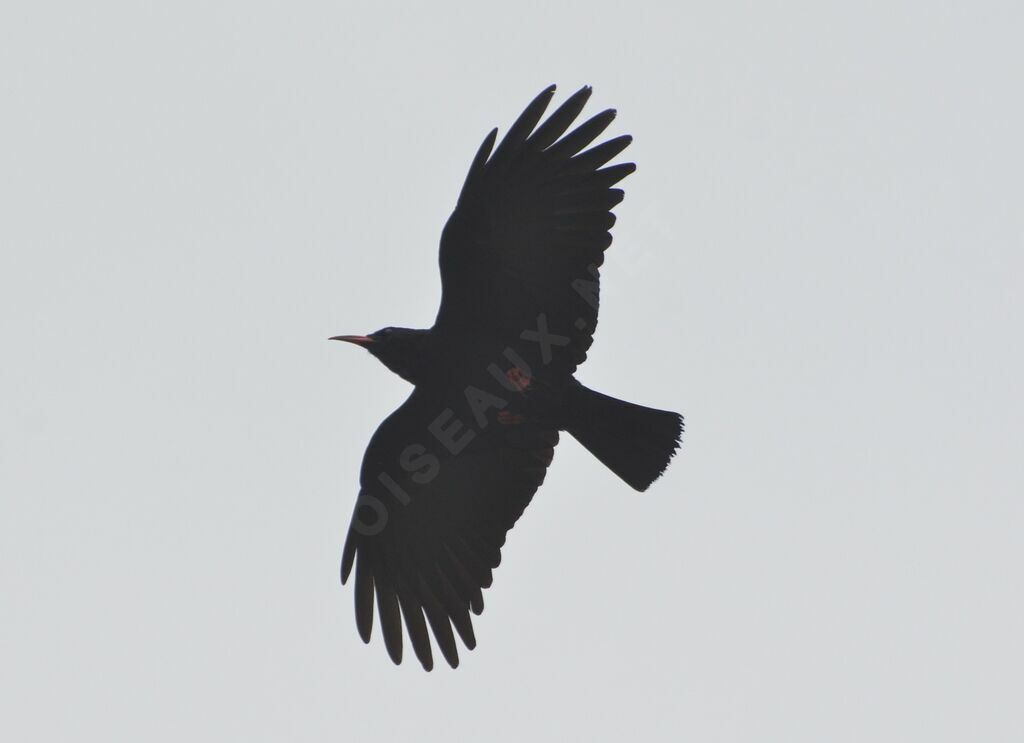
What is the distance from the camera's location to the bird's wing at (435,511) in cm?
1279

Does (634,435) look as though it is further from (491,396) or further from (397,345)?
(397,345)

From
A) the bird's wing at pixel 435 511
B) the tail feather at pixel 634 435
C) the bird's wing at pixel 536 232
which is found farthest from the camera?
the bird's wing at pixel 435 511

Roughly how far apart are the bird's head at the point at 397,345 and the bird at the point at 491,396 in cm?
1

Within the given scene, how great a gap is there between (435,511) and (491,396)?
115cm

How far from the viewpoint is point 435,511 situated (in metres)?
13.2

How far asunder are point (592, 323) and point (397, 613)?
9.17ft

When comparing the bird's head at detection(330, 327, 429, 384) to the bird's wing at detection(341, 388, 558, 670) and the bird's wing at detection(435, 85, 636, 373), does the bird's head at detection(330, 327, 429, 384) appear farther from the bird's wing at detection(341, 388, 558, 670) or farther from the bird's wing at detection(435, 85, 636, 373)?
the bird's wing at detection(341, 388, 558, 670)

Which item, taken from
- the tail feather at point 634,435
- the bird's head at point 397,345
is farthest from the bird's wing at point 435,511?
the tail feather at point 634,435

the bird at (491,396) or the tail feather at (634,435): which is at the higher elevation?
the bird at (491,396)

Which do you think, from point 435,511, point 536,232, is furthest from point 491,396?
point 536,232

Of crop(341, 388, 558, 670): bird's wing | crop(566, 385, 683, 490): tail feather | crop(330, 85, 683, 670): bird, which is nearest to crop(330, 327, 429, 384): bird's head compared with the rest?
crop(330, 85, 683, 670): bird

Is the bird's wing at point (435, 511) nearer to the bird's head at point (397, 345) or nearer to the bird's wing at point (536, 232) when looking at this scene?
the bird's head at point (397, 345)

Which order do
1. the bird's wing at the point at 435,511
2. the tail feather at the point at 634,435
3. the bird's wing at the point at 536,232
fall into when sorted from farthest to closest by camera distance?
the bird's wing at the point at 435,511 → the tail feather at the point at 634,435 → the bird's wing at the point at 536,232

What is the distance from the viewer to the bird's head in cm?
1248
